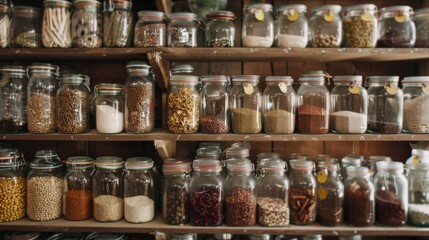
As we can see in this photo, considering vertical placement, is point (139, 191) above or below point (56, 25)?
below

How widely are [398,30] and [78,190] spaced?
5.13 feet

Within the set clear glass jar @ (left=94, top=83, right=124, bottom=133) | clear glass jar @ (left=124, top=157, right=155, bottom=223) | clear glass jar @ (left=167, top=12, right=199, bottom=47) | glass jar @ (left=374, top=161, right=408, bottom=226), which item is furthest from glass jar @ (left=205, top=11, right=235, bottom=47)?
glass jar @ (left=374, top=161, right=408, bottom=226)

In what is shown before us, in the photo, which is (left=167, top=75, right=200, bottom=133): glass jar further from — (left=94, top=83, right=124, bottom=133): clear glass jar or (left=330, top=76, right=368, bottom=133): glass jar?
(left=330, top=76, right=368, bottom=133): glass jar

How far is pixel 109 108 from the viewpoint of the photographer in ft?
4.98

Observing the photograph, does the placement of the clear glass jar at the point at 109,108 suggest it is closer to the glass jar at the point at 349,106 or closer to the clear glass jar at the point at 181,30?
the clear glass jar at the point at 181,30

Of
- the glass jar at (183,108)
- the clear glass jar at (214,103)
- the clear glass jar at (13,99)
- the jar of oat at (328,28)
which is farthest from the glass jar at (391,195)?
the clear glass jar at (13,99)

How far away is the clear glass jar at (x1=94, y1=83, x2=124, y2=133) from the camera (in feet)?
4.93

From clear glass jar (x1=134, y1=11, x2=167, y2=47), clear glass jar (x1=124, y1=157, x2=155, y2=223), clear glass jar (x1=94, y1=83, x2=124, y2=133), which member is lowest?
clear glass jar (x1=124, y1=157, x2=155, y2=223)

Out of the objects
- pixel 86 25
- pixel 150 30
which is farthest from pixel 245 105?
pixel 86 25

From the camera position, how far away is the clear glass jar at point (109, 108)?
150 cm

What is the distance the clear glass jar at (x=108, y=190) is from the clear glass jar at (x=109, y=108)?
15 centimetres

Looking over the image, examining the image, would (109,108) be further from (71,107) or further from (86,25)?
(86,25)

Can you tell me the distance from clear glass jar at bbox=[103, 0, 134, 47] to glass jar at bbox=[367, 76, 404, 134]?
110 centimetres

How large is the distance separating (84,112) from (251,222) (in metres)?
0.87
